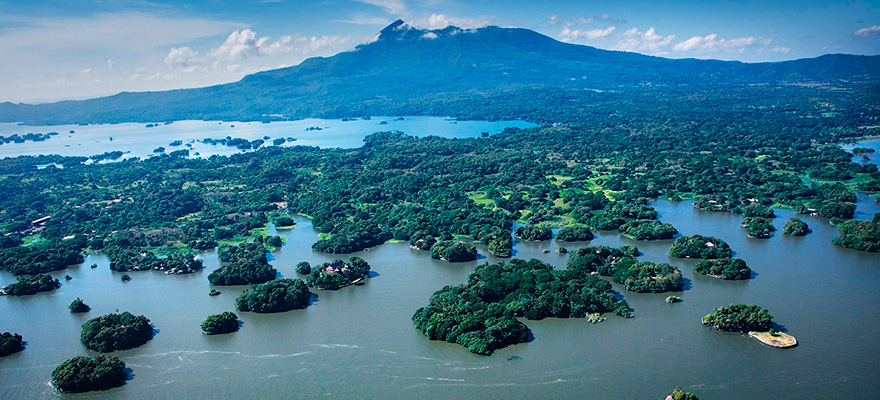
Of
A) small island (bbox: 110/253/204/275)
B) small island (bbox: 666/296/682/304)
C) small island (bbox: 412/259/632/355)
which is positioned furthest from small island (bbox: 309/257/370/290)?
small island (bbox: 666/296/682/304)

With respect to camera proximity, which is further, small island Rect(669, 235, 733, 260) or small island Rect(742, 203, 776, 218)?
small island Rect(742, 203, 776, 218)

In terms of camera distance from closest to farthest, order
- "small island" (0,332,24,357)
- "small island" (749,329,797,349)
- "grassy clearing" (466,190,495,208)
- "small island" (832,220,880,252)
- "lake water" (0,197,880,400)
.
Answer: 1. "lake water" (0,197,880,400)
2. "small island" (749,329,797,349)
3. "small island" (0,332,24,357)
4. "small island" (832,220,880,252)
5. "grassy clearing" (466,190,495,208)

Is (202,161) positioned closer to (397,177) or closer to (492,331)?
(397,177)

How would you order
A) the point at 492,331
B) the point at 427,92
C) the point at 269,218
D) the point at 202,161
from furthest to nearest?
1. the point at 427,92
2. the point at 202,161
3. the point at 269,218
4. the point at 492,331

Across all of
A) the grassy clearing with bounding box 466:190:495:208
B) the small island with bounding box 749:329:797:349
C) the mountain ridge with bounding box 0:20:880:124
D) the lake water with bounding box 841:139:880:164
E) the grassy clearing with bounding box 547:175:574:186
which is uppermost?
the mountain ridge with bounding box 0:20:880:124

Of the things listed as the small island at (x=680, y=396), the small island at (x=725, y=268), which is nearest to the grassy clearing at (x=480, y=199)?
the small island at (x=725, y=268)

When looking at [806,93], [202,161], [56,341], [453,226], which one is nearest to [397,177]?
[453,226]

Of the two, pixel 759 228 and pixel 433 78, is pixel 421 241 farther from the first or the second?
pixel 433 78

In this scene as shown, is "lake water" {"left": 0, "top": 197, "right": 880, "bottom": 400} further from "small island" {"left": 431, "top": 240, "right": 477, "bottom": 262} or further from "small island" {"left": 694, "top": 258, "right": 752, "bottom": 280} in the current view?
"small island" {"left": 431, "top": 240, "right": 477, "bottom": 262}
